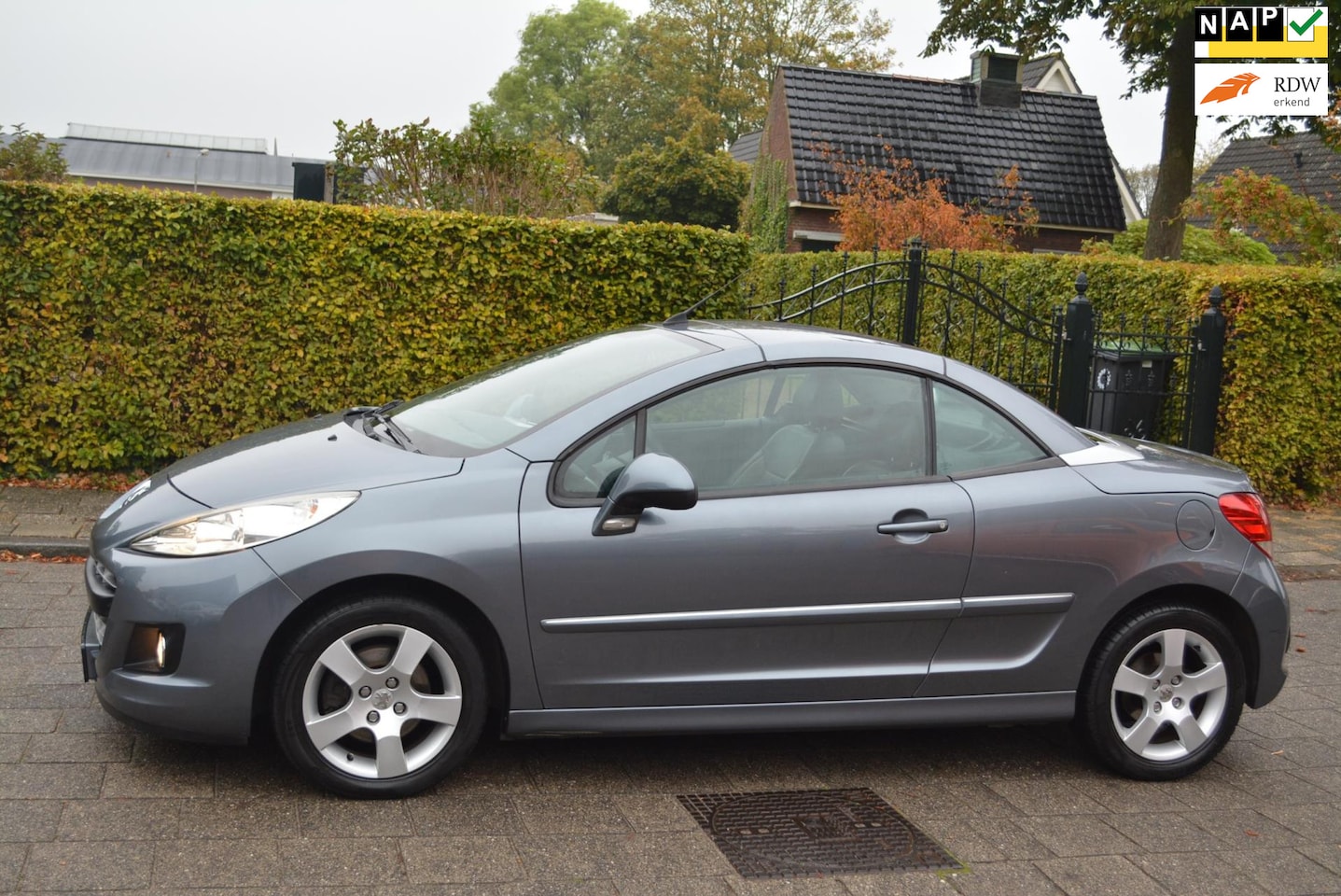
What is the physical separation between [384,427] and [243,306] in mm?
4939

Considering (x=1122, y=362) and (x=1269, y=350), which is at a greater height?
(x=1269, y=350)

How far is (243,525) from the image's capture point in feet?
13.1

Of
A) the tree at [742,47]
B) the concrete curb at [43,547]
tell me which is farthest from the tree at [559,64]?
the concrete curb at [43,547]

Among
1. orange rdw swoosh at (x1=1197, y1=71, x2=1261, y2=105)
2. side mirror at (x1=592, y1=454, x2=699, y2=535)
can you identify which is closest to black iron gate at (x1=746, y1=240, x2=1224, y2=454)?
side mirror at (x1=592, y1=454, x2=699, y2=535)

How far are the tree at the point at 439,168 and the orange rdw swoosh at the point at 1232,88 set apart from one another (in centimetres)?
1222

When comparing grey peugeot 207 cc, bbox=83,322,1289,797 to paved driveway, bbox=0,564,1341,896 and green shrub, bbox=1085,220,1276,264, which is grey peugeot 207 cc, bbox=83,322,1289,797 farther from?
green shrub, bbox=1085,220,1276,264

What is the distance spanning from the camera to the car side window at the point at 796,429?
4383mm

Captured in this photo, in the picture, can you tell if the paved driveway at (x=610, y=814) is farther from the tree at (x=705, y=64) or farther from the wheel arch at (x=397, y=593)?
the tree at (x=705, y=64)

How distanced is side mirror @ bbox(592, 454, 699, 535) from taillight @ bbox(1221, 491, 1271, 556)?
207 centimetres

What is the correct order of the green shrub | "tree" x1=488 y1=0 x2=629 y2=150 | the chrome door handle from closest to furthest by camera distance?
the chrome door handle
the green shrub
"tree" x1=488 y1=0 x2=629 y2=150

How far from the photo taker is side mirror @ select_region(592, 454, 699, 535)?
4027mm

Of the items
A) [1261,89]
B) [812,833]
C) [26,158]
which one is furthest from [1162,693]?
[26,158]

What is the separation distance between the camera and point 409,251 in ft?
31.6

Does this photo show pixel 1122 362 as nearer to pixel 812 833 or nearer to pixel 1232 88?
pixel 812 833
